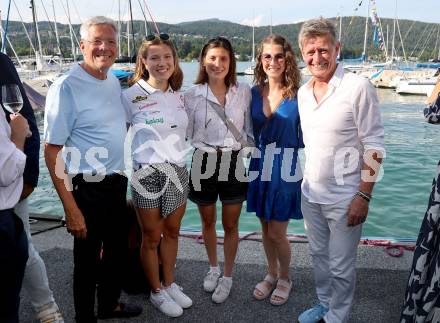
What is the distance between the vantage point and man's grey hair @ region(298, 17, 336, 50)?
2.20 m

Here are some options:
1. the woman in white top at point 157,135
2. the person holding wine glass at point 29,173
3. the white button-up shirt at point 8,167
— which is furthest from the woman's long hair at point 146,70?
the white button-up shirt at point 8,167

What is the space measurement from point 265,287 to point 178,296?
2.09ft

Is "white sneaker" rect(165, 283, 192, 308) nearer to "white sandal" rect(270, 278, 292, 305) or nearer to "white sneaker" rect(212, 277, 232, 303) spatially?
"white sneaker" rect(212, 277, 232, 303)

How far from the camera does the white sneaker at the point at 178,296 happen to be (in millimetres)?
2795

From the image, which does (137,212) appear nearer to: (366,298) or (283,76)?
(283,76)

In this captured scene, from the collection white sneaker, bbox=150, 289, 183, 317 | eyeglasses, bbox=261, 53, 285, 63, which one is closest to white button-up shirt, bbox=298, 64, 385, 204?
eyeglasses, bbox=261, 53, 285, 63

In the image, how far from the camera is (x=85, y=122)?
2229 mm

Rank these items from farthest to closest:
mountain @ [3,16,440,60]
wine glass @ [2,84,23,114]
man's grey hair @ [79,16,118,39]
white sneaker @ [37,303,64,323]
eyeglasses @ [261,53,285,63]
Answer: mountain @ [3,16,440,60], eyeglasses @ [261,53,285,63], white sneaker @ [37,303,64,323], man's grey hair @ [79,16,118,39], wine glass @ [2,84,23,114]

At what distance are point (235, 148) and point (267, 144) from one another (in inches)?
8.6

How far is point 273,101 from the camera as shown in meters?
2.72

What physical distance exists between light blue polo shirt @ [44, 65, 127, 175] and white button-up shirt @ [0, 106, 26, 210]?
0.45 m

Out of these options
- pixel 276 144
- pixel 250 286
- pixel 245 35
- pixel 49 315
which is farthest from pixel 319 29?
pixel 245 35

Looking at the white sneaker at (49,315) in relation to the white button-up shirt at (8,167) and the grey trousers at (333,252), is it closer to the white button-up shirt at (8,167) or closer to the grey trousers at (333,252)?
the white button-up shirt at (8,167)

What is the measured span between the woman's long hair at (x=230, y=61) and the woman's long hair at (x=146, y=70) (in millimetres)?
164
